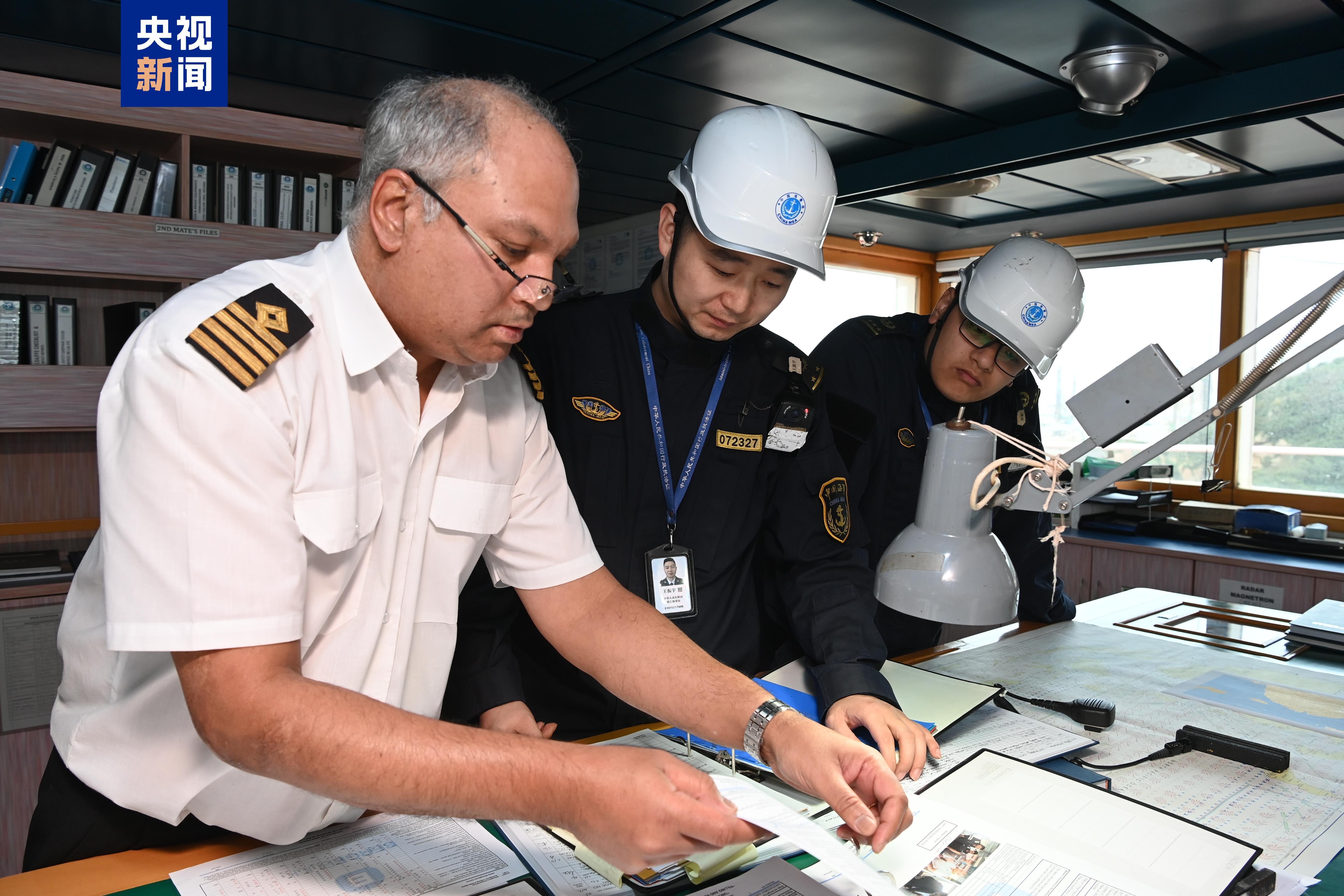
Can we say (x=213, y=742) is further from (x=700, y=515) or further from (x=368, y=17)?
(x=368, y=17)

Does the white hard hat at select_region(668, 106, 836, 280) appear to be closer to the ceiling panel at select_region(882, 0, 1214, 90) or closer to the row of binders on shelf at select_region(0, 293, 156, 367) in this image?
the ceiling panel at select_region(882, 0, 1214, 90)

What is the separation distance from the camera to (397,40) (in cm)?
247

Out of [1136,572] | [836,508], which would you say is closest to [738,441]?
[836,508]

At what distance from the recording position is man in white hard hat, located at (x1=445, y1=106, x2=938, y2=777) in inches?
61.9

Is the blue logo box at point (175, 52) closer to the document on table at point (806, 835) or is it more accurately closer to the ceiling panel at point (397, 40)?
the ceiling panel at point (397, 40)

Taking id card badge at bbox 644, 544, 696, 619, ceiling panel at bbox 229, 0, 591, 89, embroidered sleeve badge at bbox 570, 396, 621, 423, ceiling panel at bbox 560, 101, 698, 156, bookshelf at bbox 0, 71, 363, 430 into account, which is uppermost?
ceiling panel at bbox 560, 101, 698, 156

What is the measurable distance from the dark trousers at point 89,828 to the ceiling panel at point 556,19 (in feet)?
6.38

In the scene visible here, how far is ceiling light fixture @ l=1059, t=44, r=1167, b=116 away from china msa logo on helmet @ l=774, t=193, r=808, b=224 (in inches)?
51.5

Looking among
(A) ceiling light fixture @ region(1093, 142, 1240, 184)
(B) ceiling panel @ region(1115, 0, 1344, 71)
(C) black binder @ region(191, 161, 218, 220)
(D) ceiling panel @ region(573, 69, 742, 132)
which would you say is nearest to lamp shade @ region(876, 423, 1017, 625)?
(B) ceiling panel @ region(1115, 0, 1344, 71)

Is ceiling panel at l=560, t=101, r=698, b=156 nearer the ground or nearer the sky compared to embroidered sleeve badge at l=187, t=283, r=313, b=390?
nearer the sky

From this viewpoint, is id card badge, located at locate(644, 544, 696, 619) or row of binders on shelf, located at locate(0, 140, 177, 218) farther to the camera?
row of binders on shelf, located at locate(0, 140, 177, 218)

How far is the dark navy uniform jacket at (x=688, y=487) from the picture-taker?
1.69m

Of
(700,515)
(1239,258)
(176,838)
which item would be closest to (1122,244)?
(1239,258)

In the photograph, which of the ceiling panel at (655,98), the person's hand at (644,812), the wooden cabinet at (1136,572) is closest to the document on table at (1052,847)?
the person's hand at (644,812)
